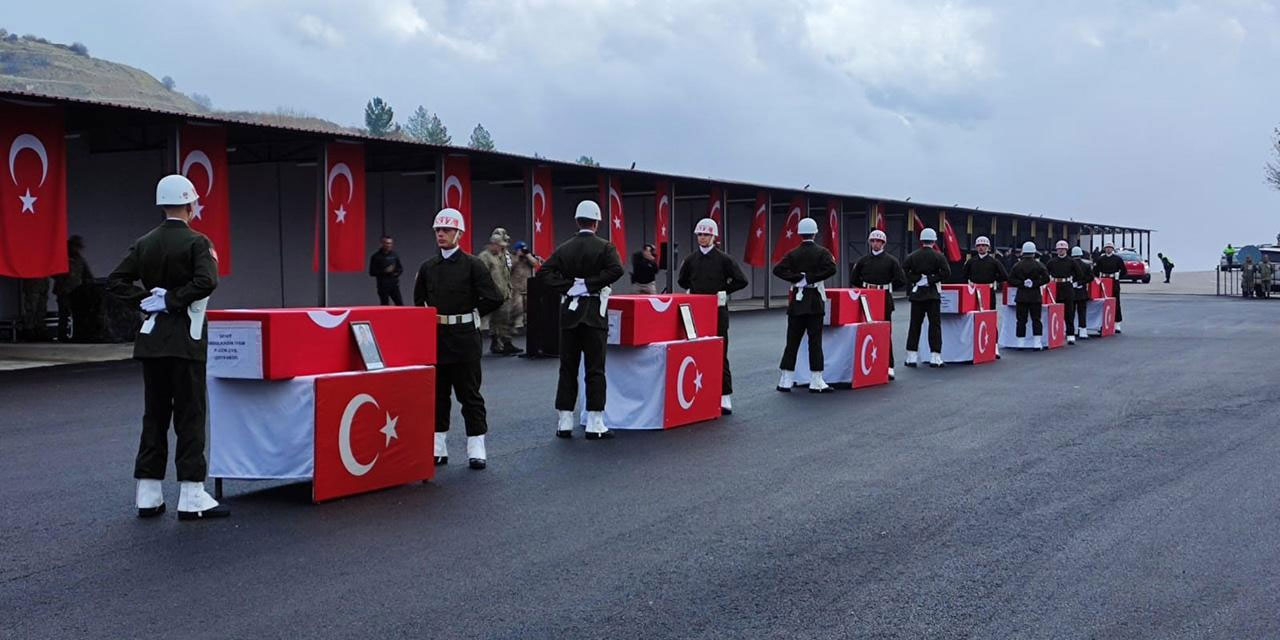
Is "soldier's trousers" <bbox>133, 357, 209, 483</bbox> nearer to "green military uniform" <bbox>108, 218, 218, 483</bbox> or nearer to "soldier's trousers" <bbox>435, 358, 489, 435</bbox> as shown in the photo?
"green military uniform" <bbox>108, 218, 218, 483</bbox>

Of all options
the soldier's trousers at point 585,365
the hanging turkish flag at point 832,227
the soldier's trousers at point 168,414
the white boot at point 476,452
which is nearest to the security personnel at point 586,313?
the soldier's trousers at point 585,365

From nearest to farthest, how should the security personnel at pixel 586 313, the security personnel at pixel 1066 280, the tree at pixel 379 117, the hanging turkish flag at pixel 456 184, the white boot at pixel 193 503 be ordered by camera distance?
the white boot at pixel 193 503, the security personnel at pixel 586 313, the security personnel at pixel 1066 280, the hanging turkish flag at pixel 456 184, the tree at pixel 379 117

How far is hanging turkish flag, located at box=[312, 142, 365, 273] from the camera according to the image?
22.3 m

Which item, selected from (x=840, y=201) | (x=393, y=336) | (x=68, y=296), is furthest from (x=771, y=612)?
(x=840, y=201)

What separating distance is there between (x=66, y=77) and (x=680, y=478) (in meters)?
175

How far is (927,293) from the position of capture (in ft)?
60.6

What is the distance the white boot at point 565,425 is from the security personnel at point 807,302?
443 centimetres

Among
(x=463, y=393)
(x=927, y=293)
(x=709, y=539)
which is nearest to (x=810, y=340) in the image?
(x=927, y=293)

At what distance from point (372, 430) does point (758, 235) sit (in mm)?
30041

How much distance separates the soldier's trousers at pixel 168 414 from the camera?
734 cm

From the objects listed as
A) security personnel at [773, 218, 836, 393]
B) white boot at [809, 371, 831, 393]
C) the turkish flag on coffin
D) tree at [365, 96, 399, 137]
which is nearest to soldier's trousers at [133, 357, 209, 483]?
the turkish flag on coffin

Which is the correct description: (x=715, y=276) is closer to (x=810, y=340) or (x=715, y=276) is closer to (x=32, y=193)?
(x=810, y=340)

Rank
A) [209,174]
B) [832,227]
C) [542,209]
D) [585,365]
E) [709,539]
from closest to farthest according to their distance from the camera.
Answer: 1. [709,539]
2. [585,365]
3. [209,174]
4. [542,209]
5. [832,227]

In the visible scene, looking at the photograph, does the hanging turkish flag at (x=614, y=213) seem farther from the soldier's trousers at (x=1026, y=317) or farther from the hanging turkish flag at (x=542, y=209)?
the soldier's trousers at (x=1026, y=317)
